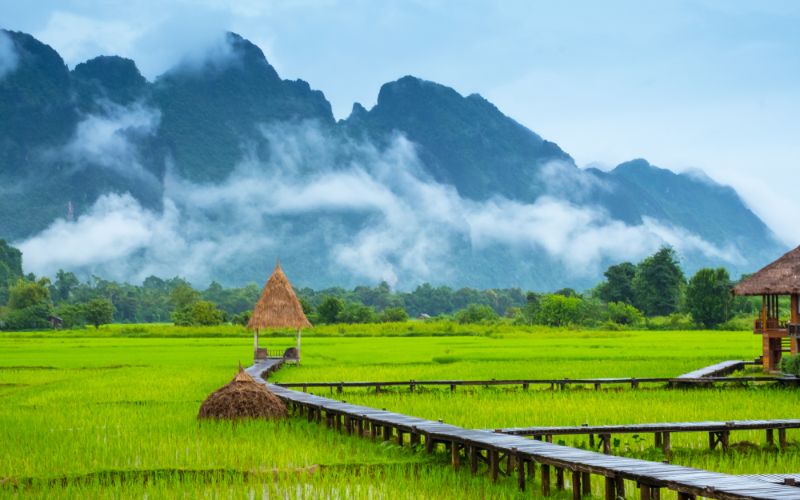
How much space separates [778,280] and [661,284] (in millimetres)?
52953

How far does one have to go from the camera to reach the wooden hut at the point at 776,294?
915 inches

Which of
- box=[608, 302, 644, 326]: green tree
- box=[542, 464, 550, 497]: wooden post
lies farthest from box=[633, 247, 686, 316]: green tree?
box=[542, 464, 550, 497]: wooden post

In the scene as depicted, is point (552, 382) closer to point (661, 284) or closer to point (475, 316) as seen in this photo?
point (475, 316)

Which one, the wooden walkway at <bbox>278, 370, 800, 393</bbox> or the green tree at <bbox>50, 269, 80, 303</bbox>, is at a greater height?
the green tree at <bbox>50, 269, 80, 303</bbox>

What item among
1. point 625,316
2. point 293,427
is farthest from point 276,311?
point 625,316

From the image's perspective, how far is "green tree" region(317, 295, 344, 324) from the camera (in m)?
67.2

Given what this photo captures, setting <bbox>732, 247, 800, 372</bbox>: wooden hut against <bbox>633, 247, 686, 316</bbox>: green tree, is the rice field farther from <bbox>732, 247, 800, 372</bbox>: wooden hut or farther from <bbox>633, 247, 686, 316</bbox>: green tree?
<bbox>633, 247, 686, 316</bbox>: green tree

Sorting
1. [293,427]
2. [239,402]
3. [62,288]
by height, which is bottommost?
[293,427]

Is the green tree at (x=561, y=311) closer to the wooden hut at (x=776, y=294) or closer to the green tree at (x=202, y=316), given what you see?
the green tree at (x=202, y=316)

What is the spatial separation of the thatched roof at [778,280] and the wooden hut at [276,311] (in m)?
11.4

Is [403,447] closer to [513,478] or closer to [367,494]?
[513,478]

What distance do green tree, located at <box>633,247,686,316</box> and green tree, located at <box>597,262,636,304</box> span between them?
2.52 metres

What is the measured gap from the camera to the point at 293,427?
1283 cm

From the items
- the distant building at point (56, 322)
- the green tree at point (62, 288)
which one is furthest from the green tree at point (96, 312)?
the green tree at point (62, 288)
